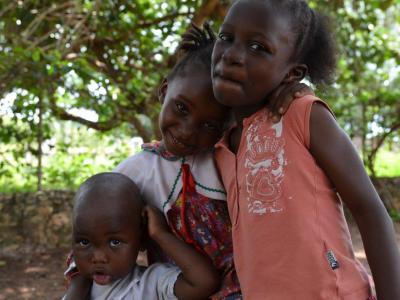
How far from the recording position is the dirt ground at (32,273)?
491 centimetres

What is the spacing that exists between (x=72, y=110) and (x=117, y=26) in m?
1.28

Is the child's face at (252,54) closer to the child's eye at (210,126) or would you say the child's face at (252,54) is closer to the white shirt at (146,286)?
the child's eye at (210,126)

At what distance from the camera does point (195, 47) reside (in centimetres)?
192

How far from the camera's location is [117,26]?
551 cm

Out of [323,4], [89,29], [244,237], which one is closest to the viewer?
[244,237]

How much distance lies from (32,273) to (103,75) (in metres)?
1.99

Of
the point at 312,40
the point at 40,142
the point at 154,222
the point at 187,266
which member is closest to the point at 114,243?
the point at 154,222

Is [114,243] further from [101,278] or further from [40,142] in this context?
[40,142]

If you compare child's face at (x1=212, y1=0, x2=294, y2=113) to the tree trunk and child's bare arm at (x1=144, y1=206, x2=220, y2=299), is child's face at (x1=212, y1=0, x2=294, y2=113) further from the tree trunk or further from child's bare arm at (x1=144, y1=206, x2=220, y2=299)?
the tree trunk

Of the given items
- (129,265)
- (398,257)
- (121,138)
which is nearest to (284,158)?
(398,257)

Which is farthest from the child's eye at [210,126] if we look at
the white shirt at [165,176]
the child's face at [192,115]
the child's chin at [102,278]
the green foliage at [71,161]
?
the green foliage at [71,161]

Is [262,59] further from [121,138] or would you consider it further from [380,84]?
[380,84]

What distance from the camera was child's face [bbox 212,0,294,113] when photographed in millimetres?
1523

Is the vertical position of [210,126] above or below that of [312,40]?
below
